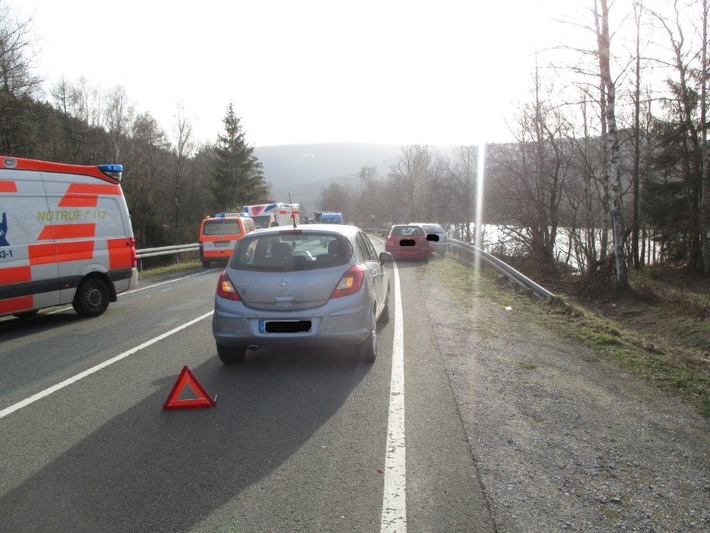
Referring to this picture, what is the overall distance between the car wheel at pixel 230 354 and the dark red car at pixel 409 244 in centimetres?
1570

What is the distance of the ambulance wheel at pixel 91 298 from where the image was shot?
9484mm

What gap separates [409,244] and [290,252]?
1567 centimetres

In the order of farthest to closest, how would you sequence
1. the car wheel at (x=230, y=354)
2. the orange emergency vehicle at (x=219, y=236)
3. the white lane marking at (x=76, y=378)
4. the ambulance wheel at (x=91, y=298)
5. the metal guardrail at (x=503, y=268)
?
the orange emergency vehicle at (x=219, y=236), the metal guardrail at (x=503, y=268), the ambulance wheel at (x=91, y=298), the car wheel at (x=230, y=354), the white lane marking at (x=76, y=378)

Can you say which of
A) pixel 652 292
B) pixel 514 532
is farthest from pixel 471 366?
pixel 652 292

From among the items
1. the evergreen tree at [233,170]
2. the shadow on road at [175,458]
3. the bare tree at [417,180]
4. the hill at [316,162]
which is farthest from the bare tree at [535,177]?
the hill at [316,162]

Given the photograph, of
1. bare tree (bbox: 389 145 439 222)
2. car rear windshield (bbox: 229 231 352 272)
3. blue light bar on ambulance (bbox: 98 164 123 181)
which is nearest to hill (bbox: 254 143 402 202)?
bare tree (bbox: 389 145 439 222)

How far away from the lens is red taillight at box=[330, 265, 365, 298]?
19.1 ft

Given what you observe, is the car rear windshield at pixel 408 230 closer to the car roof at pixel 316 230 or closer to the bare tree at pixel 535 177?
the bare tree at pixel 535 177

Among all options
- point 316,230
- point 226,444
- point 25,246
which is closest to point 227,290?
point 316,230

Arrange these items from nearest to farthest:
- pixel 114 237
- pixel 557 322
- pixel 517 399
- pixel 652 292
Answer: pixel 517 399 < pixel 557 322 < pixel 114 237 < pixel 652 292

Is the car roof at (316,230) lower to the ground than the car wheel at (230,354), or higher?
higher

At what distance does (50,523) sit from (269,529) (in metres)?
1.25

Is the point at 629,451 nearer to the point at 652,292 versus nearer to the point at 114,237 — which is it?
the point at 114,237

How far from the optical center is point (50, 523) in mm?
3016
